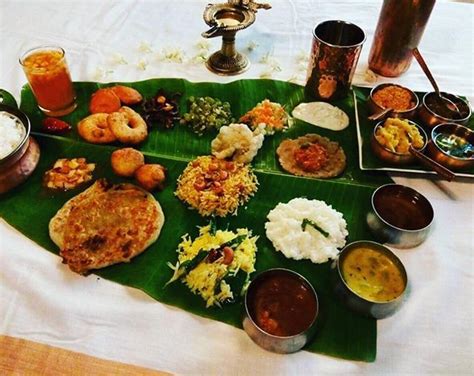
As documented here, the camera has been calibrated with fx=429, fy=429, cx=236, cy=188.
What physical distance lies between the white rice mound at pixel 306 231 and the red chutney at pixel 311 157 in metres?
0.30

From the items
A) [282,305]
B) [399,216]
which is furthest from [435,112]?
[282,305]

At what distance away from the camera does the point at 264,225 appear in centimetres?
229

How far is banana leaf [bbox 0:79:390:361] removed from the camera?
1942 millimetres

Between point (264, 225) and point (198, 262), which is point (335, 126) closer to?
point (264, 225)

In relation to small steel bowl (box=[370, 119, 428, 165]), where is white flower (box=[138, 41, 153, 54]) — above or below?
below

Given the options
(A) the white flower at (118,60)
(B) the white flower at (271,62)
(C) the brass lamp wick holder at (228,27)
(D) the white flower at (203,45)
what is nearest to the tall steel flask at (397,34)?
(B) the white flower at (271,62)

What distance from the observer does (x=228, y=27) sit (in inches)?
114

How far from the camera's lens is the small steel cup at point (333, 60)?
2.79 meters

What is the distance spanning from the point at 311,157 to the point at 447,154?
78 centimetres

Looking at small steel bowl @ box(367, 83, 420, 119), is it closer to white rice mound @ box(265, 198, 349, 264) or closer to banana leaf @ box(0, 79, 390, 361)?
banana leaf @ box(0, 79, 390, 361)

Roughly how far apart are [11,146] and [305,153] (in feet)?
5.46

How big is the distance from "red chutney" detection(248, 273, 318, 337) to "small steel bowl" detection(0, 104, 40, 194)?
1.46m

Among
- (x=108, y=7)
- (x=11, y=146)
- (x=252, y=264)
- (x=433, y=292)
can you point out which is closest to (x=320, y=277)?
(x=252, y=264)

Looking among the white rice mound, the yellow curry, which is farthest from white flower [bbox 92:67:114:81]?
the yellow curry
